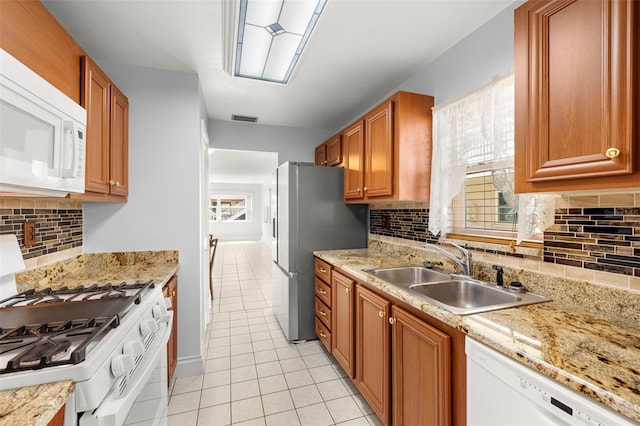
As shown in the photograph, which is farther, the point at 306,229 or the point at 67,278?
the point at 306,229

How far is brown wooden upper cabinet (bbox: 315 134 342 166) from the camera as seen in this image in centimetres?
305

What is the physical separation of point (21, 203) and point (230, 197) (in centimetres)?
990

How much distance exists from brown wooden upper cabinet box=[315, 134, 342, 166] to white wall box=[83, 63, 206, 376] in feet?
4.51

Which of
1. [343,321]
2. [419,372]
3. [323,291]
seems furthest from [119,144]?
[419,372]

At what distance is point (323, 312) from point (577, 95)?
227 cm

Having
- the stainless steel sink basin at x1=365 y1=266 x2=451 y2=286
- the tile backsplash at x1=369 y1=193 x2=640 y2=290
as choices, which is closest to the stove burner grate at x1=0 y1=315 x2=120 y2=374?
the stainless steel sink basin at x1=365 y1=266 x2=451 y2=286

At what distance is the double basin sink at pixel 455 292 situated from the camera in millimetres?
1321

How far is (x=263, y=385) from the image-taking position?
84.5 inches

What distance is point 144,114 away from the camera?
2283 millimetres

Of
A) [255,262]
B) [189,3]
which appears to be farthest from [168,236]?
[255,262]

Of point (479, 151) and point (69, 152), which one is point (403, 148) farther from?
point (69, 152)

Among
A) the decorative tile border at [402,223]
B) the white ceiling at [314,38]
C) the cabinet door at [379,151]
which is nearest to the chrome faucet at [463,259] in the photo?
the decorative tile border at [402,223]

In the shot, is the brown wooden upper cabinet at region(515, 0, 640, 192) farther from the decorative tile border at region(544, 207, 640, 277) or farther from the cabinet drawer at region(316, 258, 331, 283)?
the cabinet drawer at region(316, 258, 331, 283)

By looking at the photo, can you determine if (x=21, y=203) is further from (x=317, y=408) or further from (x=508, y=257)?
(x=508, y=257)
